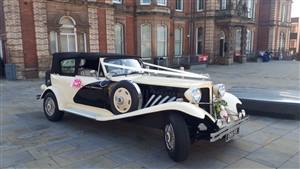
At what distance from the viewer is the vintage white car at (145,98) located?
388 cm

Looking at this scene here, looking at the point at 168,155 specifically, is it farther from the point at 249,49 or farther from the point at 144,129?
the point at 249,49

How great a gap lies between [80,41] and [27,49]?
3.26 metres

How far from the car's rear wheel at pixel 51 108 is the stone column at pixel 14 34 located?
28.0 ft

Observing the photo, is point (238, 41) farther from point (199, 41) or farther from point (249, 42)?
point (199, 41)

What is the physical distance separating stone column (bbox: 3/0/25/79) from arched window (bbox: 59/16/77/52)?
7.77 feet

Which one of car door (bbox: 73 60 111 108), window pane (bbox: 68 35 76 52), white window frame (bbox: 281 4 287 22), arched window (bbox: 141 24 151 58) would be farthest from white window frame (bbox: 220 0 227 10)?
car door (bbox: 73 60 111 108)

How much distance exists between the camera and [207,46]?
972 inches

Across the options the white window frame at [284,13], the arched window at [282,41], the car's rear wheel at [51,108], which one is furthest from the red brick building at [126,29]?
the car's rear wheel at [51,108]

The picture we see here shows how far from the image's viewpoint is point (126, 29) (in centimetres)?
1947

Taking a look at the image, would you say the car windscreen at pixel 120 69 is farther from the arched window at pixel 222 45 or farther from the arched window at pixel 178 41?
the arched window at pixel 222 45

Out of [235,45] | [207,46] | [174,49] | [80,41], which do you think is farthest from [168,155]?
[235,45]

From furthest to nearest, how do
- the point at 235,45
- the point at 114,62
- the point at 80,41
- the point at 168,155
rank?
the point at 235,45 < the point at 80,41 < the point at 114,62 < the point at 168,155

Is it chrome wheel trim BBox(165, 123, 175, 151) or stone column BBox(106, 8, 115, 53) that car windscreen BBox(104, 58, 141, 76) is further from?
stone column BBox(106, 8, 115, 53)

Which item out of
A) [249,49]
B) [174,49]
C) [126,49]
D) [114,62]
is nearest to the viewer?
[114,62]
